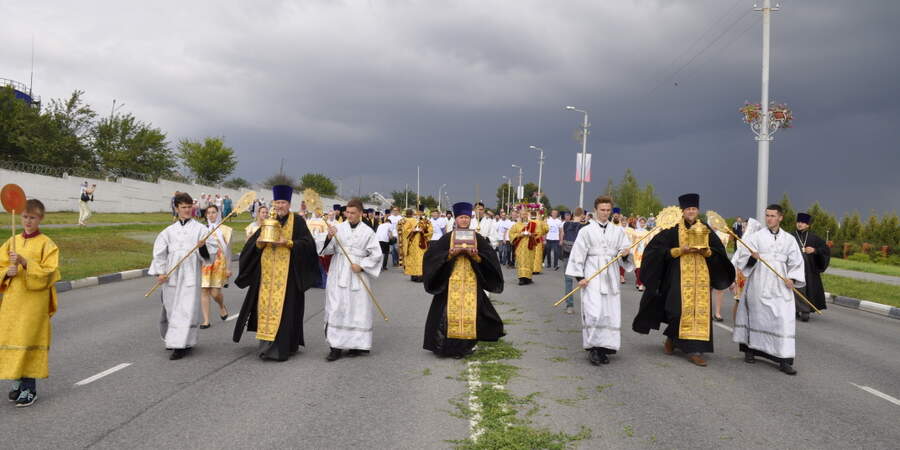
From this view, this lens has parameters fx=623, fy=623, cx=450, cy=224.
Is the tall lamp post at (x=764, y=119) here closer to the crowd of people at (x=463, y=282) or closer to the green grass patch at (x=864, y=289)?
the green grass patch at (x=864, y=289)

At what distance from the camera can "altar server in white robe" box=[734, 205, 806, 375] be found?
279 inches

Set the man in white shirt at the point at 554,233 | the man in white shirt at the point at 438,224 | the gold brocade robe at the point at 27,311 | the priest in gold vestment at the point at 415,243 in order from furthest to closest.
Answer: the man in white shirt at the point at 438,224 → the man in white shirt at the point at 554,233 → the priest in gold vestment at the point at 415,243 → the gold brocade robe at the point at 27,311

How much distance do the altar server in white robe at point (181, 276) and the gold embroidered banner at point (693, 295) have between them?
5659mm

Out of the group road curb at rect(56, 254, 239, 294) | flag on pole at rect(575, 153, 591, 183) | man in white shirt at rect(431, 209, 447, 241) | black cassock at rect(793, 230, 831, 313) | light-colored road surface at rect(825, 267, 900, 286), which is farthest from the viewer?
flag on pole at rect(575, 153, 591, 183)

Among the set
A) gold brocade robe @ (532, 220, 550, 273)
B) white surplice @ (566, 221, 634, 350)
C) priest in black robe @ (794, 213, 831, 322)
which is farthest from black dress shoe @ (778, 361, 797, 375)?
gold brocade robe @ (532, 220, 550, 273)

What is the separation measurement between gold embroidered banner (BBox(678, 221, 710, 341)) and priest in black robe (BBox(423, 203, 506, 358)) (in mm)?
2186

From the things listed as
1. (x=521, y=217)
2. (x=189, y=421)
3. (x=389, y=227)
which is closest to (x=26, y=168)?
(x=389, y=227)

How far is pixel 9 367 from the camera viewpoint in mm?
5062

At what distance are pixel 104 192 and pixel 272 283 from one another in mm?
37155

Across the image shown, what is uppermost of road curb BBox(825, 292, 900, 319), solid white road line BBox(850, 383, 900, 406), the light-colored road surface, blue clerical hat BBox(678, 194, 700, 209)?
blue clerical hat BBox(678, 194, 700, 209)

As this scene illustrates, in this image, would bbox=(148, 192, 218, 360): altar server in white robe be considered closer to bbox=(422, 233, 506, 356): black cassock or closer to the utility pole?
bbox=(422, 233, 506, 356): black cassock

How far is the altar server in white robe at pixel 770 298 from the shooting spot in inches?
279

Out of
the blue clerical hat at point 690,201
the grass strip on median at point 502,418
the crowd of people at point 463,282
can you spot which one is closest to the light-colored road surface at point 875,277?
the crowd of people at point 463,282

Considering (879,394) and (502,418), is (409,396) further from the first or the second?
(879,394)
